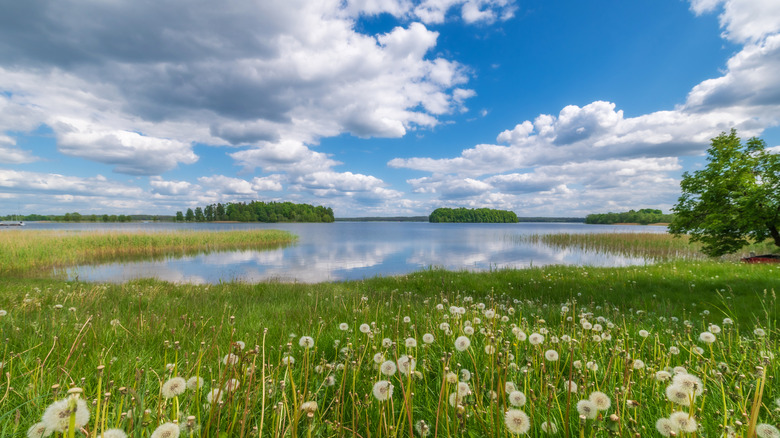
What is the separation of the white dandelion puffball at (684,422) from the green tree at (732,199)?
17.2m

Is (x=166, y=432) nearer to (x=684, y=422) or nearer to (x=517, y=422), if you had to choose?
(x=517, y=422)

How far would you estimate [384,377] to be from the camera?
270 cm

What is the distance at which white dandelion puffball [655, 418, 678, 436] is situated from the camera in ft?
4.63

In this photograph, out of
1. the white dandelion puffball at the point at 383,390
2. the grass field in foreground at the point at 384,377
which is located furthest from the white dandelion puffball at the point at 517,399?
the white dandelion puffball at the point at 383,390

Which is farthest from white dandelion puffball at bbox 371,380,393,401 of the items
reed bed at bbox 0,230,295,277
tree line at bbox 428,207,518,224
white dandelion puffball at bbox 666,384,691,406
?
tree line at bbox 428,207,518,224

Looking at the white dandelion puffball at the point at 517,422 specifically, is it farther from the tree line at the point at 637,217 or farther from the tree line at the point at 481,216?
the tree line at the point at 481,216

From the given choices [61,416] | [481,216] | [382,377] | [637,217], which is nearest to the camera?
[61,416]

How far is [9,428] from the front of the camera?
1.93 meters

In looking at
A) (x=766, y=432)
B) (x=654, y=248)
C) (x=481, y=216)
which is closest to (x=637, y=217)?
(x=481, y=216)

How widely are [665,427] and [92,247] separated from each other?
37.2 metres

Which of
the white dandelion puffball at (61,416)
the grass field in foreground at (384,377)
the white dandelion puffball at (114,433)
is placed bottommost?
the grass field in foreground at (384,377)

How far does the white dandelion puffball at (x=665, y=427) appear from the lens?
55.6 inches

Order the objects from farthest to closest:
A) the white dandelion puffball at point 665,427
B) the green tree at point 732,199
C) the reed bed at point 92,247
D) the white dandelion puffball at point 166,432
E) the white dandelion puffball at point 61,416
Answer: the reed bed at point 92,247 < the green tree at point 732,199 < the white dandelion puffball at point 665,427 < the white dandelion puffball at point 166,432 < the white dandelion puffball at point 61,416

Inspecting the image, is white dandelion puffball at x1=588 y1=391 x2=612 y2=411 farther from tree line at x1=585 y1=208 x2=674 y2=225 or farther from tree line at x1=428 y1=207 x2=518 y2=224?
tree line at x1=428 y1=207 x2=518 y2=224
